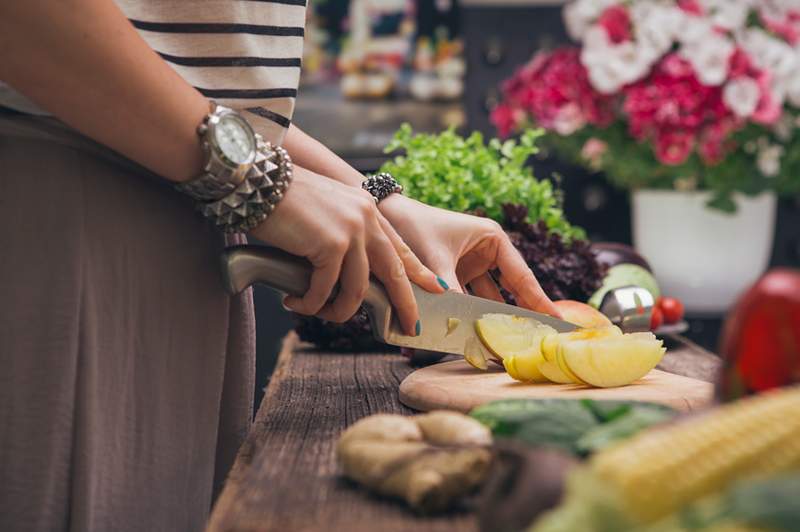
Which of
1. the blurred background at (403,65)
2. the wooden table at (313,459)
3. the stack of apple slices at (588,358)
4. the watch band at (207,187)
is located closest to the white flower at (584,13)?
the blurred background at (403,65)

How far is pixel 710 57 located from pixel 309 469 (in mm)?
1685

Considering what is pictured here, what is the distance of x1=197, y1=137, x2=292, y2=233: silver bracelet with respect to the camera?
0.84 m

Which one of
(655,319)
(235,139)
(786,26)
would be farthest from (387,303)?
(786,26)

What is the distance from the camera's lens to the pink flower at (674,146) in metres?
2.22

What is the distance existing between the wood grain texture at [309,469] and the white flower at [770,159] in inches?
54.6

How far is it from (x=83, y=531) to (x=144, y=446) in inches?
4.2

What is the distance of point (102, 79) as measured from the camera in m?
0.76

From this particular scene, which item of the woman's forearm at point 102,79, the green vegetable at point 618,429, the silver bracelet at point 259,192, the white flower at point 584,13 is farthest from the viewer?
the white flower at point 584,13

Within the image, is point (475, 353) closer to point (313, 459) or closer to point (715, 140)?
point (313, 459)

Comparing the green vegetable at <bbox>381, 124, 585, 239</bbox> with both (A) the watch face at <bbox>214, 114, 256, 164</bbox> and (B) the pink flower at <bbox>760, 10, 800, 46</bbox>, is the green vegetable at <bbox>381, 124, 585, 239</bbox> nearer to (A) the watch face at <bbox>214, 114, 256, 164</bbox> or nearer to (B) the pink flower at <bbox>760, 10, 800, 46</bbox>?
(A) the watch face at <bbox>214, 114, 256, 164</bbox>

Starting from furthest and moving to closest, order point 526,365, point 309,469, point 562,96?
point 562,96, point 526,365, point 309,469

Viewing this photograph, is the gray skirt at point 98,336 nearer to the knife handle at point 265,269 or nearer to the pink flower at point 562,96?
the knife handle at point 265,269

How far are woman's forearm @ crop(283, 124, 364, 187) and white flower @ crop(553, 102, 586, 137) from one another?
1.27m

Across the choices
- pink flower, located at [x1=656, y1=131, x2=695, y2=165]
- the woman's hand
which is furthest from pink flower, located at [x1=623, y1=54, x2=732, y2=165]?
the woman's hand
